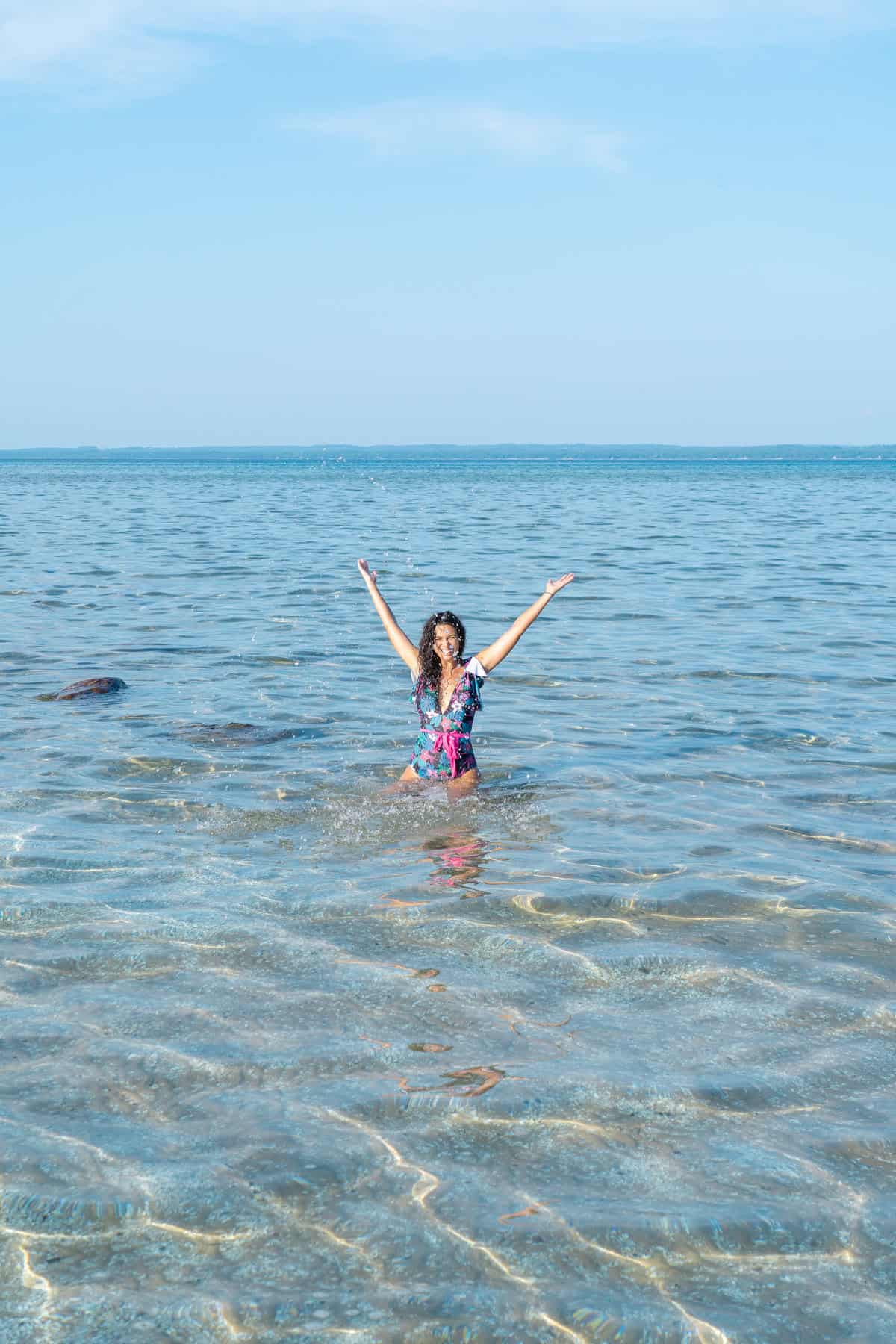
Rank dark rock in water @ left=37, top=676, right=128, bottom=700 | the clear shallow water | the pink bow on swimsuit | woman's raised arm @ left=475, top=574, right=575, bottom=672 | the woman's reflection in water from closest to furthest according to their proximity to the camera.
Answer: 1. the clear shallow water
2. the woman's reflection in water
3. woman's raised arm @ left=475, top=574, right=575, bottom=672
4. the pink bow on swimsuit
5. dark rock in water @ left=37, top=676, right=128, bottom=700

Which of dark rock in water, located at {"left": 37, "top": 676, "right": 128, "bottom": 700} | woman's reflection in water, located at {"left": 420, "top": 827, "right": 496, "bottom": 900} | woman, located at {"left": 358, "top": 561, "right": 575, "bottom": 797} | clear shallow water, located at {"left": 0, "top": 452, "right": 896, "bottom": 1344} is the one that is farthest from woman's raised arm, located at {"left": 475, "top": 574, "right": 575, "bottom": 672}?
dark rock in water, located at {"left": 37, "top": 676, "right": 128, "bottom": 700}

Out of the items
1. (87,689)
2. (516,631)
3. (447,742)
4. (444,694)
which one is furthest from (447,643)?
(87,689)

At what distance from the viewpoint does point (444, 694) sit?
9711 millimetres

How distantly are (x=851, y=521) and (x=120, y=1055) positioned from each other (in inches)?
1591

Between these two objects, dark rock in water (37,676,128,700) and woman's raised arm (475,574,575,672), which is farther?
dark rock in water (37,676,128,700)

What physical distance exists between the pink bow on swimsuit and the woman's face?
56cm

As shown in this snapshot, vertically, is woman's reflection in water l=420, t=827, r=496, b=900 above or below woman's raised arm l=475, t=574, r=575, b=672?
below

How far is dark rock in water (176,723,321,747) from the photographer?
36.1 ft

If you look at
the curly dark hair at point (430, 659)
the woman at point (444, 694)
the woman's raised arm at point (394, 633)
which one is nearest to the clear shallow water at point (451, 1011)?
the woman at point (444, 694)

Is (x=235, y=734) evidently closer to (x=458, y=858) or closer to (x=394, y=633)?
(x=394, y=633)

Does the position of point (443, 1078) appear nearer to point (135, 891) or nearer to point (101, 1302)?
point (101, 1302)

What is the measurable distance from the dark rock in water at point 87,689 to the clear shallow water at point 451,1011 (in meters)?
0.23

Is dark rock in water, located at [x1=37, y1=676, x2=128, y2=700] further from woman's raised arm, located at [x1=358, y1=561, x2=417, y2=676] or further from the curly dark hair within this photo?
the curly dark hair

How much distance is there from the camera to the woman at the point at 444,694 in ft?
31.4
